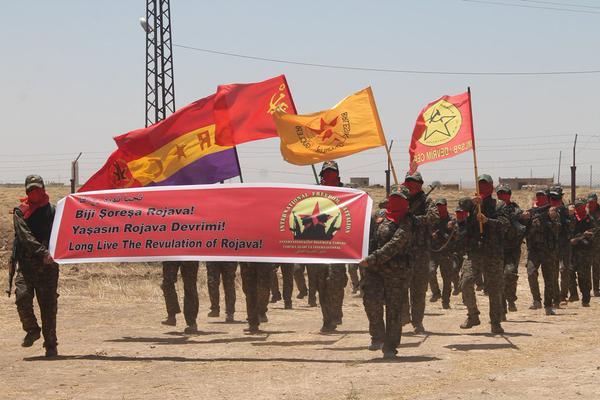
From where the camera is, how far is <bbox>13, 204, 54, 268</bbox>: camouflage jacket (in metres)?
11.2

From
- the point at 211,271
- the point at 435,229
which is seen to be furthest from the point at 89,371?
the point at 435,229

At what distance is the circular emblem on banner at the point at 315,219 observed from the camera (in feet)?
36.4

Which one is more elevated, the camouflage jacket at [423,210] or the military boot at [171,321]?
the camouflage jacket at [423,210]

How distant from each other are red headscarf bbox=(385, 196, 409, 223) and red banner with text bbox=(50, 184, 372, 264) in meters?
0.43

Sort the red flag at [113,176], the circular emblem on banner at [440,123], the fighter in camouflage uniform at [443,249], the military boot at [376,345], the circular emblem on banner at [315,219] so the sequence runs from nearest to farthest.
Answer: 1. the circular emblem on banner at [315,219]
2. the military boot at [376,345]
3. the circular emblem on banner at [440,123]
4. the red flag at [113,176]
5. the fighter in camouflage uniform at [443,249]

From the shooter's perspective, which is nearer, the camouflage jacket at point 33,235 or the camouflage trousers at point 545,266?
the camouflage jacket at point 33,235

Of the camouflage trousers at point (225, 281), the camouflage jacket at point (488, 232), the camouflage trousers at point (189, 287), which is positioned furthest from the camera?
the camouflage trousers at point (225, 281)

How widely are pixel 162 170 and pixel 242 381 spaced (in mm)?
5273

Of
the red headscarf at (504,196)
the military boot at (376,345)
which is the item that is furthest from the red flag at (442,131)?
the military boot at (376,345)

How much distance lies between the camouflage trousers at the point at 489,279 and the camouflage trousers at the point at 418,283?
2.16ft

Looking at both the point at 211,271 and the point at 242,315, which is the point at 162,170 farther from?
the point at 242,315

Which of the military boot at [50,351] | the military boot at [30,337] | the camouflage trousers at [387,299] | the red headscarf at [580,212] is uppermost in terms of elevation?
the red headscarf at [580,212]

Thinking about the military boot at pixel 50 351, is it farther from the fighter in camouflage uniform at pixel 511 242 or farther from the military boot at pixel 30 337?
the fighter in camouflage uniform at pixel 511 242

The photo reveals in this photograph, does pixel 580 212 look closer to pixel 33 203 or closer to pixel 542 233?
pixel 542 233
